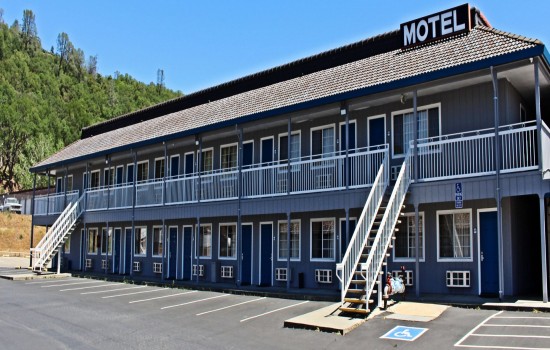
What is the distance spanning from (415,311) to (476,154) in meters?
4.33

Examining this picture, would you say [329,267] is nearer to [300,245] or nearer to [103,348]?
[300,245]

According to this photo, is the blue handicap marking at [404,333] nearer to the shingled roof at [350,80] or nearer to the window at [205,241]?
the shingled roof at [350,80]

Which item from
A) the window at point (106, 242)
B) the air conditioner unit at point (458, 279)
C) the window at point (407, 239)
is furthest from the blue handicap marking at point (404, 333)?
the window at point (106, 242)

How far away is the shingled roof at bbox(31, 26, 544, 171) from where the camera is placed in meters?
14.3

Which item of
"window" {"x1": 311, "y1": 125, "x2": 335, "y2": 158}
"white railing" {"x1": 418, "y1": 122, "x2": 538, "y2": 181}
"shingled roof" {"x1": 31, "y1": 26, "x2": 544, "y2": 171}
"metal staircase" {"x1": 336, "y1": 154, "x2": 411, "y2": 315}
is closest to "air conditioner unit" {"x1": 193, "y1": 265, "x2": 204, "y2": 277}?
"shingled roof" {"x1": 31, "y1": 26, "x2": 544, "y2": 171}

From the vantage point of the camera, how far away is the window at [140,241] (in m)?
26.8

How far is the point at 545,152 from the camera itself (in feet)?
44.5

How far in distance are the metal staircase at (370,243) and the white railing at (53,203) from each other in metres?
19.8

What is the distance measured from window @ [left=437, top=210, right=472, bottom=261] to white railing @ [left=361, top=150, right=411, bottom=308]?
72.0 inches

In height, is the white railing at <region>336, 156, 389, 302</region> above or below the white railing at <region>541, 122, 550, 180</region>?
below

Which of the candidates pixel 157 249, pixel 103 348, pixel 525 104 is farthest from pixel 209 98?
pixel 103 348

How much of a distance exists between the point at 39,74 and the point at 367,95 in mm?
105686

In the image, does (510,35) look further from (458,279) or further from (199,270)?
(199,270)

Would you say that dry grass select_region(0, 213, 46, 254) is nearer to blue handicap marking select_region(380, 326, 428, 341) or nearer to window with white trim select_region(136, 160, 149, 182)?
window with white trim select_region(136, 160, 149, 182)
